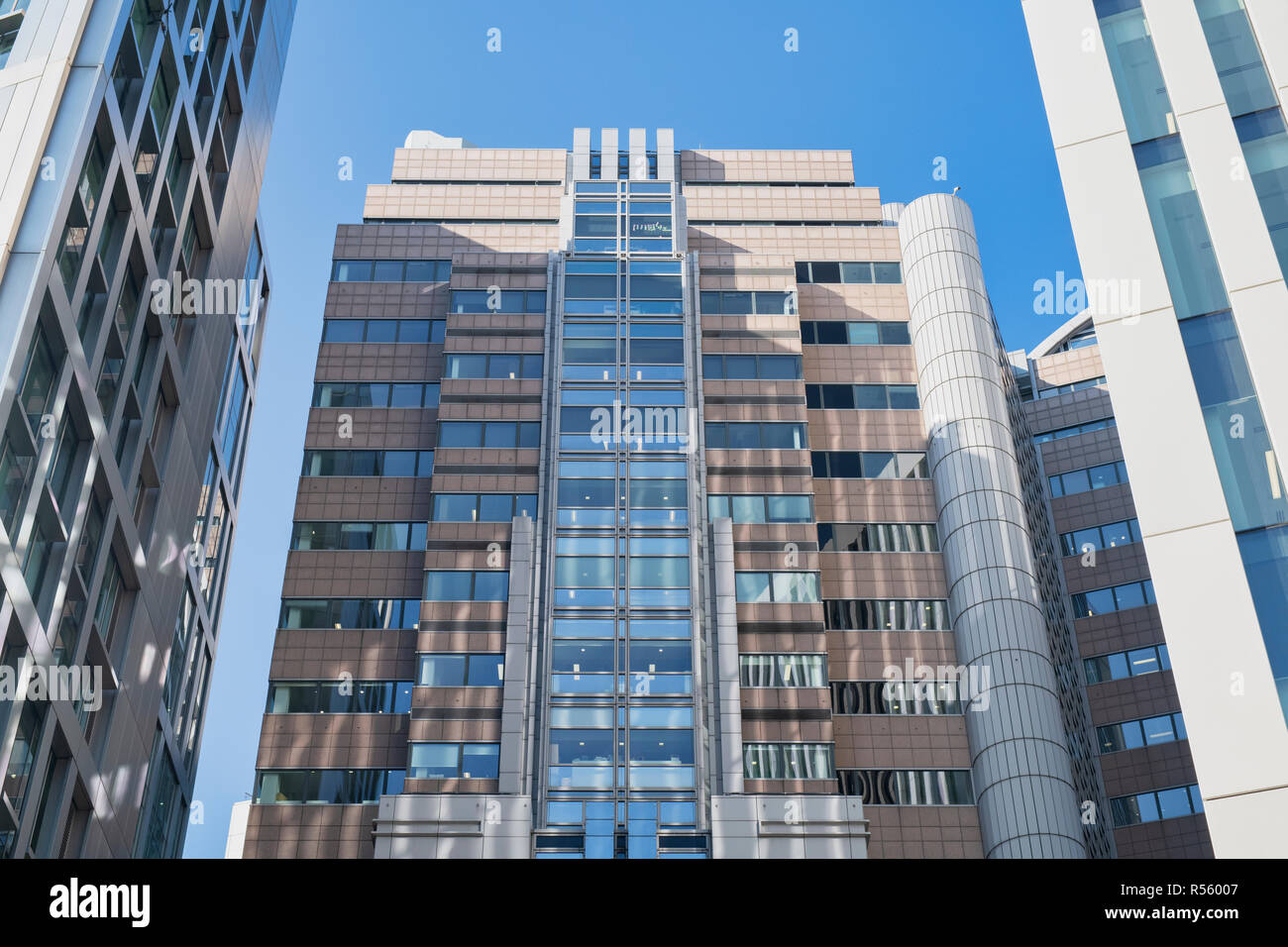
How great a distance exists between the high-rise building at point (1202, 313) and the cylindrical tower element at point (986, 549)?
33518 mm

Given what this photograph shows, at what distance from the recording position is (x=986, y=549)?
2185 inches

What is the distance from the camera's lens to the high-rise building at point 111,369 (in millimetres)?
27438

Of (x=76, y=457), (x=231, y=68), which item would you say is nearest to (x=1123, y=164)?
(x=76, y=457)

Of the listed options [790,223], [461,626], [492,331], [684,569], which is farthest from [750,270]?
[461,626]

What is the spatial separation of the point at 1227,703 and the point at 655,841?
35.0 metres

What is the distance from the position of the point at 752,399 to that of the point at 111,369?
33273mm

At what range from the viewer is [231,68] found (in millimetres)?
43688

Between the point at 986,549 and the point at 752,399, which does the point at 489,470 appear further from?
the point at 986,549

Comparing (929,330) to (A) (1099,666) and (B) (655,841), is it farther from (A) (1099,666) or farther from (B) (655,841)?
(B) (655,841)

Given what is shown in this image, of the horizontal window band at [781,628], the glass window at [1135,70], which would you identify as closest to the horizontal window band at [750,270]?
the horizontal window band at [781,628]

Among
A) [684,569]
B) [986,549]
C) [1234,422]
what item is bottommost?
[1234,422]

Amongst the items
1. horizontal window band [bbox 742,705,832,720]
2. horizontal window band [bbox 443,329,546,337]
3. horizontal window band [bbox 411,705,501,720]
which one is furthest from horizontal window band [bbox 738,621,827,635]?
horizontal window band [bbox 443,329,546,337]

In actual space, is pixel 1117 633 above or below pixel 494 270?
below

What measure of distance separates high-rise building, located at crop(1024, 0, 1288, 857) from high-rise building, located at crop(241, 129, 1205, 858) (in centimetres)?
3163
